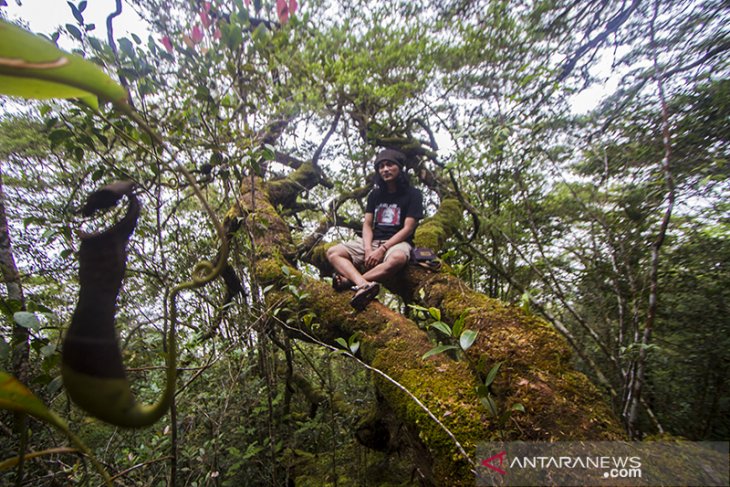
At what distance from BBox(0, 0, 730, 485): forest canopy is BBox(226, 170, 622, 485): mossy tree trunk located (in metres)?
0.01

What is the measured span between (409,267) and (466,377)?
4.49 ft

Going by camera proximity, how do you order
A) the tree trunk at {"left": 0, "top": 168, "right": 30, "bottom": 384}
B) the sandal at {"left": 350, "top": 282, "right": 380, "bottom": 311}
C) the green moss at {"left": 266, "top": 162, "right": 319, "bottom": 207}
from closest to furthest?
the tree trunk at {"left": 0, "top": 168, "right": 30, "bottom": 384}
the sandal at {"left": 350, "top": 282, "right": 380, "bottom": 311}
the green moss at {"left": 266, "top": 162, "right": 319, "bottom": 207}

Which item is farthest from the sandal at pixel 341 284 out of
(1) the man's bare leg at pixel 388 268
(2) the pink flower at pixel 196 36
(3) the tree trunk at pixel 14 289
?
(2) the pink flower at pixel 196 36

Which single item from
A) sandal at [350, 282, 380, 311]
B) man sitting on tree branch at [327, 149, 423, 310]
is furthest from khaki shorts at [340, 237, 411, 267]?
sandal at [350, 282, 380, 311]

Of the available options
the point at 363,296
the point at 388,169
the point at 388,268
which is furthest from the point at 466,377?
the point at 388,169

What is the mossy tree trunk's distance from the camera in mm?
1264

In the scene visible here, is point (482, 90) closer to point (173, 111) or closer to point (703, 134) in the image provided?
point (703, 134)

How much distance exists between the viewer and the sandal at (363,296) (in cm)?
234

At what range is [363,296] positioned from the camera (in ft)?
7.71

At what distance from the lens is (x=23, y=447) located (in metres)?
0.66

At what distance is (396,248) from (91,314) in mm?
2529

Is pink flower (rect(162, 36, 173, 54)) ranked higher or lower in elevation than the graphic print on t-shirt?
higher

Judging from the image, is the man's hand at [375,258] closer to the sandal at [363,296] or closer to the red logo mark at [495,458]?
the sandal at [363,296]

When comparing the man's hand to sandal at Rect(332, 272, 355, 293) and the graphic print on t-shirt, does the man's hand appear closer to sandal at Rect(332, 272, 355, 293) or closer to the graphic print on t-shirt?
sandal at Rect(332, 272, 355, 293)
